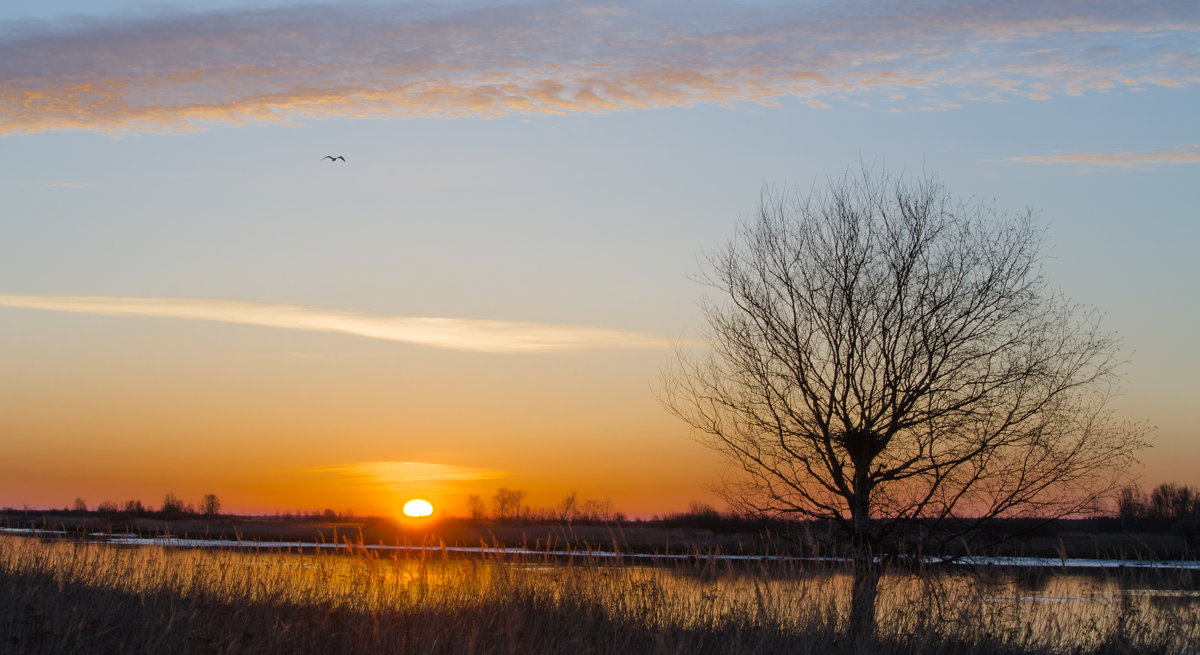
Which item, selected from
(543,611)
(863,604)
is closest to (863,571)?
(863,604)

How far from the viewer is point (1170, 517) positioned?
3609 cm

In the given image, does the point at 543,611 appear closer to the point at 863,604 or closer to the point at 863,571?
the point at 863,604

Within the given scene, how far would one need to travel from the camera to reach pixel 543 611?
1295cm

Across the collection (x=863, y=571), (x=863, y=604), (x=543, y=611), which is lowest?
(x=543, y=611)

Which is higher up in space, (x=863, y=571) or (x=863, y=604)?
(x=863, y=571)

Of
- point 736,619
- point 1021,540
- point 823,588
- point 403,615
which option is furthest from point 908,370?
point 403,615

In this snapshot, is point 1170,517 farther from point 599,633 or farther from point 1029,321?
point 599,633

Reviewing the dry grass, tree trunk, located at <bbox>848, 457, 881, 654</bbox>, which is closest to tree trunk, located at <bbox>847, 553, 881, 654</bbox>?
tree trunk, located at <bbox>848, 457, 881, 654</bbox>

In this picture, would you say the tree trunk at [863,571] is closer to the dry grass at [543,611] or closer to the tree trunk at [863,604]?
the tree trunk at [863,604]

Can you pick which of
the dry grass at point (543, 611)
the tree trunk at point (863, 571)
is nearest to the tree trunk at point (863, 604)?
the tree trunk at point (863, 571)

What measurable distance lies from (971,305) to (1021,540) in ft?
12.8

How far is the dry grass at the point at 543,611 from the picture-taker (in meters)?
10.7

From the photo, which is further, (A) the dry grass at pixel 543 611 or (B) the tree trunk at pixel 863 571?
(B) the tree trunk at pixel 863 571

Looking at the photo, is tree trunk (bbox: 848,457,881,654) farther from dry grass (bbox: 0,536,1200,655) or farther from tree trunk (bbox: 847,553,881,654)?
dry grass (bbox: 0,536,1200,655)
